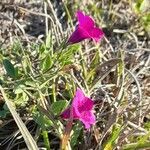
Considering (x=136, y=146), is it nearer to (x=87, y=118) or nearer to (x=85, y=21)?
(x=87, y=118)

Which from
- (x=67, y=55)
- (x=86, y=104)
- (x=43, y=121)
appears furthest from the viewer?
(x=67, y=55)

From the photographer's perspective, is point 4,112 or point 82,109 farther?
point 4,112

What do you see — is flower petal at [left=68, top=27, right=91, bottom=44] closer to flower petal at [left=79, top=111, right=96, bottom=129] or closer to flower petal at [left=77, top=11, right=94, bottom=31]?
flower petal at [left=77, top=11, right=94, bottom=31]

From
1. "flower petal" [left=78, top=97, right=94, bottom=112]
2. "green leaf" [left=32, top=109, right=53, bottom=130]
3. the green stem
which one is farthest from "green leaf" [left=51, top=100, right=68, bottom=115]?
the green stem

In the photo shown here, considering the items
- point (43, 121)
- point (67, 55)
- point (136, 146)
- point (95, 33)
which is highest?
point (95, 33)

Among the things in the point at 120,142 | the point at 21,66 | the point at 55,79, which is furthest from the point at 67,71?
the point at 120,142

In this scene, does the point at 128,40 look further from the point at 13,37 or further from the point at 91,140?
the point at 91,140

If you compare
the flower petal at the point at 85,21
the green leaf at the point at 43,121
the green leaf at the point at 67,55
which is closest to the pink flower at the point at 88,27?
the flower petal at the point at 85,21

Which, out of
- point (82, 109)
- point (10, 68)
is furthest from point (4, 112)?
point (82, 109)
